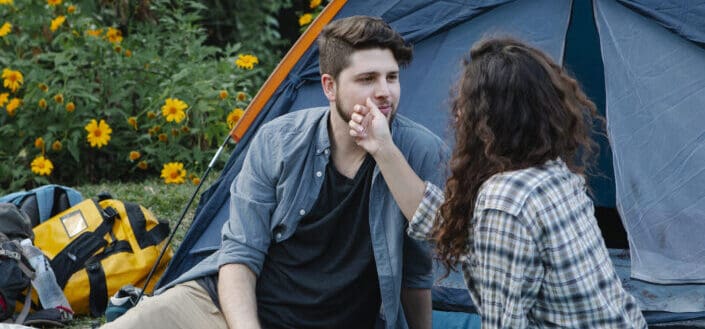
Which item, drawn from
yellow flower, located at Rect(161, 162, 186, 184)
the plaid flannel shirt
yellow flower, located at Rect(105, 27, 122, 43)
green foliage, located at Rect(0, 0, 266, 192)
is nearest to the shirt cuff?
the plaid flannel shirt

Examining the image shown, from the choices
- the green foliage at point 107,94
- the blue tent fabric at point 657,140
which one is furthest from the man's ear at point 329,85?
the green foliage at point 107,94

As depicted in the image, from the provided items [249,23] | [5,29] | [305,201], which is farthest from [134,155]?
[305,201]

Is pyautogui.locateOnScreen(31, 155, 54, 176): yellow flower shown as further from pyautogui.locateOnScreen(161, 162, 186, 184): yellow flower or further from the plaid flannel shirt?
the plaid flannel shirt

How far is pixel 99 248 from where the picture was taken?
3498 mm

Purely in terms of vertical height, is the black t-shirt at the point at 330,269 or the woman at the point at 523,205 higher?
the woman at the point at 523,205

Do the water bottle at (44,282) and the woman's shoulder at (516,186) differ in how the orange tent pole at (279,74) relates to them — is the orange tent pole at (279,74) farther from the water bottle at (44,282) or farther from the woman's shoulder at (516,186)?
the woman's shoulder at (516,186)

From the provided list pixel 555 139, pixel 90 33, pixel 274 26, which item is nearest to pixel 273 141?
pixel 555 139

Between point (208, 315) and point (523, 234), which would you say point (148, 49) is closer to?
point (208, 315)

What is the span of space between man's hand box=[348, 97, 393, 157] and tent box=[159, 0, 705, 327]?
0.76 m

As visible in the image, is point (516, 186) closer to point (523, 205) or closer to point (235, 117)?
point (523, 205)

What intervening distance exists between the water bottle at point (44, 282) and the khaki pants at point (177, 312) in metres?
1.06

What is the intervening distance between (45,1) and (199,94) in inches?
43.4

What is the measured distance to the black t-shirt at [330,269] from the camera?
7.72ft

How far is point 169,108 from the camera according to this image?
177 inches
